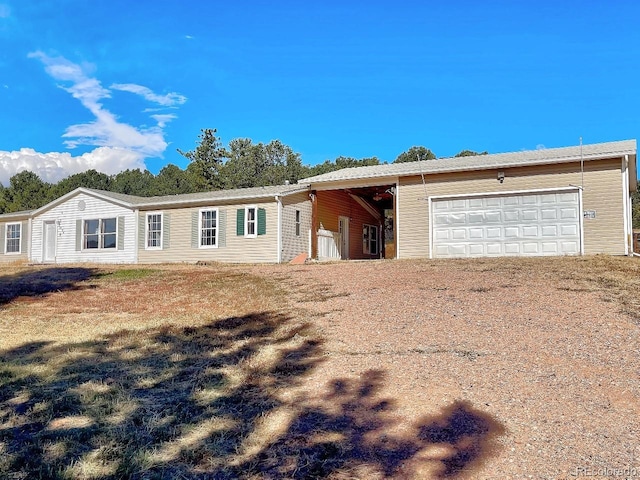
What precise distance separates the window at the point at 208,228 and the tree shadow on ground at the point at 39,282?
4.34 meters

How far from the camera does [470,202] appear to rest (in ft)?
52.9

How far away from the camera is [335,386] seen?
4652mm

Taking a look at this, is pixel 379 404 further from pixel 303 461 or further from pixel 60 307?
pixel 60 307

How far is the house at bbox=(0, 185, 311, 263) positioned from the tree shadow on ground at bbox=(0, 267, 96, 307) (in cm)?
410

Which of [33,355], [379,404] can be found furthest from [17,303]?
[379,404]

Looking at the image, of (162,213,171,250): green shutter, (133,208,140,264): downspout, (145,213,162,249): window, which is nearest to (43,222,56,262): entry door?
(133,208,140,264): downspout

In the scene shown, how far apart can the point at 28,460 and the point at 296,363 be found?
2713 mm

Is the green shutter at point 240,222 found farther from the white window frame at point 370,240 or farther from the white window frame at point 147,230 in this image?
the white window frame at point 370,240

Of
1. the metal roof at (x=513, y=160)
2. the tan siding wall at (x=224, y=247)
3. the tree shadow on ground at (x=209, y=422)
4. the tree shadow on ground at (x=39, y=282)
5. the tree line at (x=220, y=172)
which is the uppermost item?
the tree line at (x=220, y=172)

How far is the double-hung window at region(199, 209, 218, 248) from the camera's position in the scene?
19.2m

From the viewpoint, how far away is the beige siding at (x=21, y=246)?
945 inches

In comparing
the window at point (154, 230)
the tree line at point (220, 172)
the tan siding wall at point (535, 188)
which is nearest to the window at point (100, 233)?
the window at point (154, 230)

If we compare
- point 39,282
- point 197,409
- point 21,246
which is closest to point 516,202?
point 197,409

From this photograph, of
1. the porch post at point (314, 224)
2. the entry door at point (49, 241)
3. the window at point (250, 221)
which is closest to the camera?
the window at point (250, 221)
